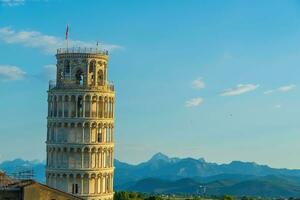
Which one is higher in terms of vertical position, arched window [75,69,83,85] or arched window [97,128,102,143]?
arched window [75,69,83,85]

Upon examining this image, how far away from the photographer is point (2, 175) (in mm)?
83312

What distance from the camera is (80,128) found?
349 ft

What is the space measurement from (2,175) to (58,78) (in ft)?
99.5

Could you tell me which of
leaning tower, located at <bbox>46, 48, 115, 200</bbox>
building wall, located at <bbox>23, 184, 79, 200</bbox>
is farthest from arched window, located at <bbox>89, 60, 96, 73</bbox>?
building wall, located at <bbox>23, 184, 79, 200</bbox>

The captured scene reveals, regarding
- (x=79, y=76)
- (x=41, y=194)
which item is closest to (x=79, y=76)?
(x=79, y=76)

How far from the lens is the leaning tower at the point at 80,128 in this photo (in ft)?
346

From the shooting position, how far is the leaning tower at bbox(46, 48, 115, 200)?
A: 105438mm

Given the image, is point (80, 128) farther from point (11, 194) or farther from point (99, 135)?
point (11, 194)

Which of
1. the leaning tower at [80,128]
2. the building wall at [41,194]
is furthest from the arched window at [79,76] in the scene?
the building wall at [41,194]

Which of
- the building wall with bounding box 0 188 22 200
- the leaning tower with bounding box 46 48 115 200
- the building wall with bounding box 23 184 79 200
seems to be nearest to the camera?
the building wall with bounding box 23 184 79 200

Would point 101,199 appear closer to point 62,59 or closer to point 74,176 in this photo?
point 74,176

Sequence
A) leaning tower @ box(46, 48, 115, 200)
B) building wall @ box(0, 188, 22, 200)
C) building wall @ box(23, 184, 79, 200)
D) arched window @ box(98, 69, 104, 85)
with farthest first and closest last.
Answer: arched window @ box(98, 69, 104, 85), leaning tower @ box(46, 48, 115, 200), building wall @ box(0, 188, 22, 200), building wall @ box(23, 184, 79, 200)

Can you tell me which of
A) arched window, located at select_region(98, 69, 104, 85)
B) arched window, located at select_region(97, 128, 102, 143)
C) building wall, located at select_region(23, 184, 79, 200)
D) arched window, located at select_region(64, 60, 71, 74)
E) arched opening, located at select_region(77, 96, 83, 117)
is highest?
arched window, located at select_region(64, 60, 71, 74)

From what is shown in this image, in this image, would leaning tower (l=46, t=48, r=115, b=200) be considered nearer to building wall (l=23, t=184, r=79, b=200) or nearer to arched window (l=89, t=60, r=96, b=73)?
arched window (l=89, t=60, r=96, b=73)
